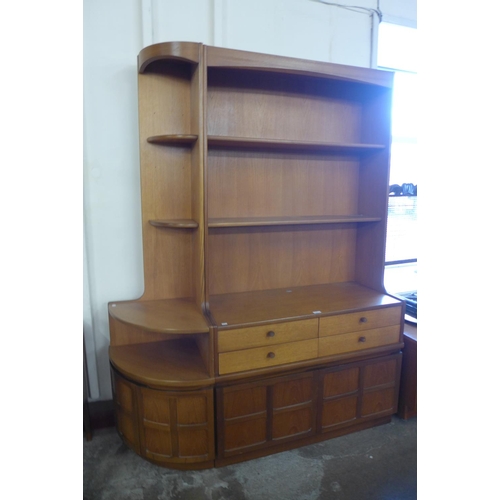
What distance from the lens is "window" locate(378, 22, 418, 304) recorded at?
2.79m

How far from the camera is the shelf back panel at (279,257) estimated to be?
7.27 feet

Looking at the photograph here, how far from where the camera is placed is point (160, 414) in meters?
1.83

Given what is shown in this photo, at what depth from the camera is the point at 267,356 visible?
6.21 feet

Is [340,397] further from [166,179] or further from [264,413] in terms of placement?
[166,179]

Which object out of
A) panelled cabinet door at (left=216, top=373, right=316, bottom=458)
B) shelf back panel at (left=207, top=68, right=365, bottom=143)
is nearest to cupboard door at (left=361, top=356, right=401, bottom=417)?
panelled cabinet door at (left=216, top=373, right=316, bottom=458)

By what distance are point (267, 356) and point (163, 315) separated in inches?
22.9

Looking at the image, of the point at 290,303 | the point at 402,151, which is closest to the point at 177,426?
the point at 290,303

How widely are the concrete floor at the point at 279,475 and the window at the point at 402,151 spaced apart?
4.15 ft

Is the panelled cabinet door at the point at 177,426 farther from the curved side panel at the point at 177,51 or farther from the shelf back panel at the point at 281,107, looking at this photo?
the curved side panel at the point at 177,51

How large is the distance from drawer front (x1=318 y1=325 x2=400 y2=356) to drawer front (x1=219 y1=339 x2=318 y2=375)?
7 centimetres

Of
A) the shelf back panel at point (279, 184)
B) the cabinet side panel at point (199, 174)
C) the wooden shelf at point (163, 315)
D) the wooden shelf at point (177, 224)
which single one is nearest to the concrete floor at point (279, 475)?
the wooden shelf at point (163, 315)

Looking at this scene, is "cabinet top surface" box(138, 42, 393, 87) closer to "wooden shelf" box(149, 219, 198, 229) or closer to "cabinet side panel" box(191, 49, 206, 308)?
"cabinet side panel" box(191, 49, 206, 308)

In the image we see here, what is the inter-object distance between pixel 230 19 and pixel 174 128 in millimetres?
728

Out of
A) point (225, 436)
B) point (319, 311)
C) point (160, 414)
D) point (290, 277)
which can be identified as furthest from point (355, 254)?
point (160, 414)
